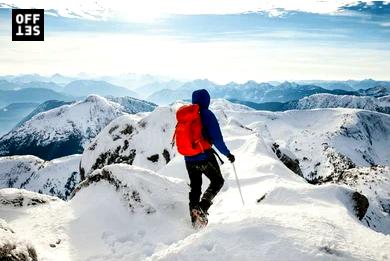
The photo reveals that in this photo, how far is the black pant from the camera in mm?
11453

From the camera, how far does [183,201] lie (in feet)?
48.3

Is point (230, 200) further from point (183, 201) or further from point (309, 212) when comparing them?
point (309, 212)

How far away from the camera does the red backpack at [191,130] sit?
10.8 meters

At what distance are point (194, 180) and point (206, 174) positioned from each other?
Answer: 20.4 inches

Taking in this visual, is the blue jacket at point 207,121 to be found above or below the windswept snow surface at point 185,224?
above

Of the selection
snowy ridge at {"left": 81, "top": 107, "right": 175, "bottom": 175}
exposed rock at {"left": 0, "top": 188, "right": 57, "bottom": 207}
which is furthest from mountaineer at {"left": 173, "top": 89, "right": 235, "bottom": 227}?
snowy ridge at {"left": 81, "top": 107, "right": 175, "bottom": 175}

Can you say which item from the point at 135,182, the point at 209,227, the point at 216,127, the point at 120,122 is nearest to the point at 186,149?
the point at 216,127

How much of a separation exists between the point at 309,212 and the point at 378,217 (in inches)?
1934

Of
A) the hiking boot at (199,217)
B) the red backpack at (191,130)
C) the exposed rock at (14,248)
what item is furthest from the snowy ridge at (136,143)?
the exposed rock at (14,248)

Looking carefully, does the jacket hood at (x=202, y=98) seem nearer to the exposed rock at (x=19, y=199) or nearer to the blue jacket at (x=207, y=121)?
the blue jacket at (x=207, y=121)

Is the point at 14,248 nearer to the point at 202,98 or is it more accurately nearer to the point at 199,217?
the point at 199,217

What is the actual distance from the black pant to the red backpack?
20.5 inches

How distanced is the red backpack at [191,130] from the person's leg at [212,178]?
0.59 m

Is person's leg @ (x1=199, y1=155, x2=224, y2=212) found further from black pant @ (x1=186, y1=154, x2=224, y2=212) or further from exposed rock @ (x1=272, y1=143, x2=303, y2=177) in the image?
exposed rock @ (x1=272, y1=143, x2=303, y2=177)
